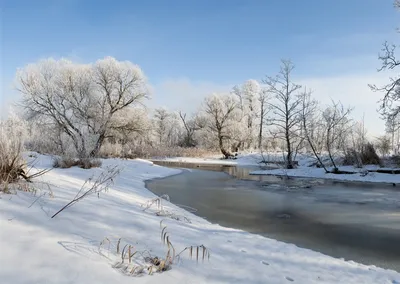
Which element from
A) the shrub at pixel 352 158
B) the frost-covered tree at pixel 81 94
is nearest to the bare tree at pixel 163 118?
the frost-covered tree at pixel 81 94

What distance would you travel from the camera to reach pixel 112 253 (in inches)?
112

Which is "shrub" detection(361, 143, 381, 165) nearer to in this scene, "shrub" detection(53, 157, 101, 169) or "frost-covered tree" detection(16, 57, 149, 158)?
"shrub" detection(53, 157, 101, 169)

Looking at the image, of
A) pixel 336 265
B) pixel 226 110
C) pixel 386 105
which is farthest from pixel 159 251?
pixel 226 110

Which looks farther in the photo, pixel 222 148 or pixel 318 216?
pixel 222 148

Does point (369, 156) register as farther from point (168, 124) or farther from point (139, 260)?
point (168, 124)

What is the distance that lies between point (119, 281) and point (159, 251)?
0.93 metres

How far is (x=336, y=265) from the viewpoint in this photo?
3672mm

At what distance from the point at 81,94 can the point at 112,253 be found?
23.7 metres

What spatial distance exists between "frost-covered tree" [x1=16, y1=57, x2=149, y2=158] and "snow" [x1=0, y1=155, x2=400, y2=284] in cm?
1663

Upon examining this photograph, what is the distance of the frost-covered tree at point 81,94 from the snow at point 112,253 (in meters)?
16.6

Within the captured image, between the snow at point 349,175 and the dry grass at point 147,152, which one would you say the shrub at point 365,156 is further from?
the dry grass at point 147,152

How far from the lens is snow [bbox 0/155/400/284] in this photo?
2346mm

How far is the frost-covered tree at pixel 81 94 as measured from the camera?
2245cm

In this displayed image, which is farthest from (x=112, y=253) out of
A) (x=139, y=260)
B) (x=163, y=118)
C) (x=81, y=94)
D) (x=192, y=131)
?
(x=163, y=118)
